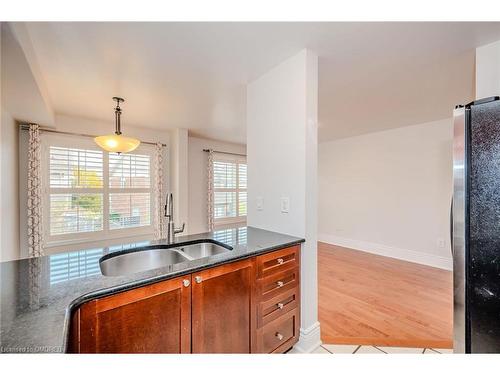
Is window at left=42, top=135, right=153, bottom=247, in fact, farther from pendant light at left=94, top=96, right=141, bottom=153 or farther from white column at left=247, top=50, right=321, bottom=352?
white column at left=247, top=50, right=321, bottom=352

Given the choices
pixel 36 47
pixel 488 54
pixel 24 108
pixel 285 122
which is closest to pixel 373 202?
pixel 488 54

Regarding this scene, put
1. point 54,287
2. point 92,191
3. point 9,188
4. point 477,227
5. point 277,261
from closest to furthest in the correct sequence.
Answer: point 54,287 < point 477,227 < point 277,261 < point 9,188 < point 92,191

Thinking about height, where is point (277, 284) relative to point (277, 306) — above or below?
above

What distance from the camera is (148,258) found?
155cm

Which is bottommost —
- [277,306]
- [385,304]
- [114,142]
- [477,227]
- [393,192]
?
[385,304]

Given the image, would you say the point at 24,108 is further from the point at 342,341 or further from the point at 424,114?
the point at 424,114

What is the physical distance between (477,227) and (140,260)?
1974mm

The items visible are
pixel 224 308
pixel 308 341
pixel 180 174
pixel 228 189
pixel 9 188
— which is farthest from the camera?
pixel 228 189

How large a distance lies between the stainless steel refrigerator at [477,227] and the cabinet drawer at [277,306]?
91 centimetres

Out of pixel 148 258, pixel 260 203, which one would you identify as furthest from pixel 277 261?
pixel 148 258

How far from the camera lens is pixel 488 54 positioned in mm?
1626

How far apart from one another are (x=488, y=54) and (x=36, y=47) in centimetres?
333

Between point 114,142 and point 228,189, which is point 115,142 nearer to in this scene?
point 114,142

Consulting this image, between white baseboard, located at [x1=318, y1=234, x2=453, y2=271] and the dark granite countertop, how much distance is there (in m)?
3.30
